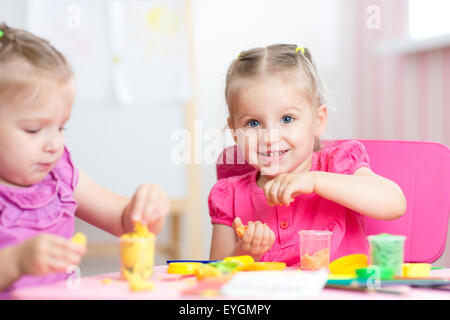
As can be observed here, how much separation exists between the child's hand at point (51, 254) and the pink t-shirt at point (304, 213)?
0.46m

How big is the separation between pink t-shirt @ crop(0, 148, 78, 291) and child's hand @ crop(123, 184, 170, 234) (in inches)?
3.3

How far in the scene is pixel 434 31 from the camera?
201cm

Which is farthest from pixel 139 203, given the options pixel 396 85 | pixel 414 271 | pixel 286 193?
pixel 396 85

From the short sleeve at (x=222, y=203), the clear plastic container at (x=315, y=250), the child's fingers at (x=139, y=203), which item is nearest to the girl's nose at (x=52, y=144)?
the child's fingers at (x=139, y=203)

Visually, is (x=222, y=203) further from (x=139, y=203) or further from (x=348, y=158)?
(x=139, y=203)

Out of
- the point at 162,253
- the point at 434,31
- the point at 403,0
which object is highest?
the point at 403,0

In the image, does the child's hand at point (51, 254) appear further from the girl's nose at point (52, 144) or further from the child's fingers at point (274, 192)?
the child's fingers at point (274, 192)

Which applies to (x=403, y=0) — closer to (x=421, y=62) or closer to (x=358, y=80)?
(x=421, y=62)

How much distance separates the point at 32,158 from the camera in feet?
2.22

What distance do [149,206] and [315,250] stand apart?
0.24 m

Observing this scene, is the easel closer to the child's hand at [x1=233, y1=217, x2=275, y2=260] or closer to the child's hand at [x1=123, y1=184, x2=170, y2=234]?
the child's hand at [x1=233, y1=217, x2=275, y2=260]

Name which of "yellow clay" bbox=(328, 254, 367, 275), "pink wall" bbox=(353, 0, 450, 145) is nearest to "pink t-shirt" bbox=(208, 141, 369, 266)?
"yellow clay" bbox=(328, 254, 367, 275)

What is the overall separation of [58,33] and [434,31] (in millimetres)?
1438
